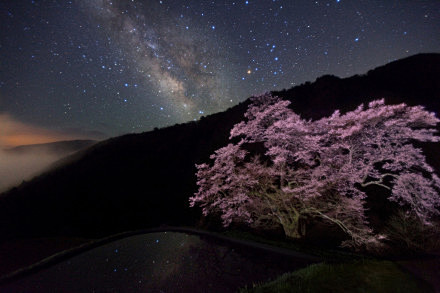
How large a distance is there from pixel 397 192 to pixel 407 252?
8.81ft

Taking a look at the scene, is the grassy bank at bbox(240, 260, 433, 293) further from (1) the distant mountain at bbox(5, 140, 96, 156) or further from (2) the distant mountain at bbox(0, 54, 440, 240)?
(1) the distant mountain at bbox(5, 140, 96, 156)

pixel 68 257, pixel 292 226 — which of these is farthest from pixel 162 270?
pixel 292 226

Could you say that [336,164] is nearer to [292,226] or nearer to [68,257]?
[292,226]

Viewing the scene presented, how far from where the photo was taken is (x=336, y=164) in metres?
11.3

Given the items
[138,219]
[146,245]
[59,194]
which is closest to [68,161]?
[59,194]

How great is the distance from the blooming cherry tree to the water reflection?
2.26 m

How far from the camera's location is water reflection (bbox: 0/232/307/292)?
7.37 metres

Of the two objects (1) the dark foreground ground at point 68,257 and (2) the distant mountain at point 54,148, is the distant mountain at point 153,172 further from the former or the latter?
(2) the distant mountain at point 54,148

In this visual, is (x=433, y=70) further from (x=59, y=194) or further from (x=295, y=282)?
(x=59, y=194)

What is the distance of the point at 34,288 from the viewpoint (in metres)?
7.55

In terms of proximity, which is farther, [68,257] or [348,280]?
[68,257]

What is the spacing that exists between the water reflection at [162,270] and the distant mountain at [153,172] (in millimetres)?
14600

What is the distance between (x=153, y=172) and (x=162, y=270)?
32.7m

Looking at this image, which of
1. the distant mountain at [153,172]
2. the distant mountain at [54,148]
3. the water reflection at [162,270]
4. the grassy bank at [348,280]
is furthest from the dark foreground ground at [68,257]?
the distant mountain at [54,148]
